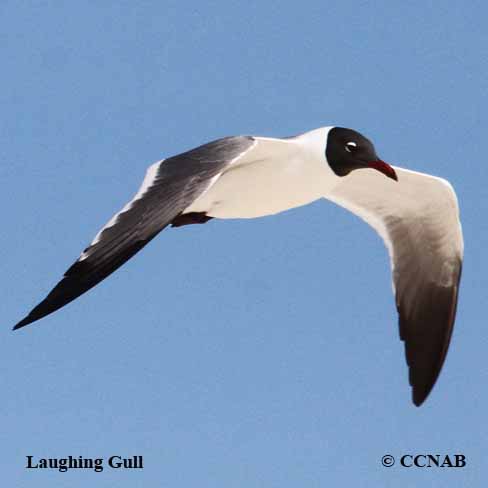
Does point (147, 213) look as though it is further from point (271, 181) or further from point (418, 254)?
point (418, 254)

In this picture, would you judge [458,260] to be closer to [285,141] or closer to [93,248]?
[285,141]

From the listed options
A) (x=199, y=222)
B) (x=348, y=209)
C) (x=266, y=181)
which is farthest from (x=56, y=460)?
(x=348, y=209)

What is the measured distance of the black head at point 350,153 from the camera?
394 inches

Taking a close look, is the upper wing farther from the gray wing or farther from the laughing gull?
the gray wing

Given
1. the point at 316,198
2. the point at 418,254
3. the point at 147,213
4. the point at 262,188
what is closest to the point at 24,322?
the point at 147,213

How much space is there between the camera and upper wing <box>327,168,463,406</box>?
36.4ft

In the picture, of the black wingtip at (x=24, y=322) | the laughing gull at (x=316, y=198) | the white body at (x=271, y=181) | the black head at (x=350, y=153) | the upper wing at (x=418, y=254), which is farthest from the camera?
the upper wing at (x=418, y=254)

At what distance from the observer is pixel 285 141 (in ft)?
31.4

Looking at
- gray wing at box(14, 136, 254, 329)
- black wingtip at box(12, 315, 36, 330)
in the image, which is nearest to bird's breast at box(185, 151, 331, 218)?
gray wing at box(14, 136, 254, 329)

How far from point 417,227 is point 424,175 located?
0.75 meters

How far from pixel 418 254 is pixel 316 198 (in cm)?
169

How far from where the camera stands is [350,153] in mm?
10070

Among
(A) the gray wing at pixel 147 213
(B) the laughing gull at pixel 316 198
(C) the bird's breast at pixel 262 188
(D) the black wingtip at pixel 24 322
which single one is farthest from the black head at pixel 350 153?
(D) the black wingtip at pixel 24 322

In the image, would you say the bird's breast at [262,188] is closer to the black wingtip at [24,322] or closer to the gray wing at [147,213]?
the gray wing at [147,213]
